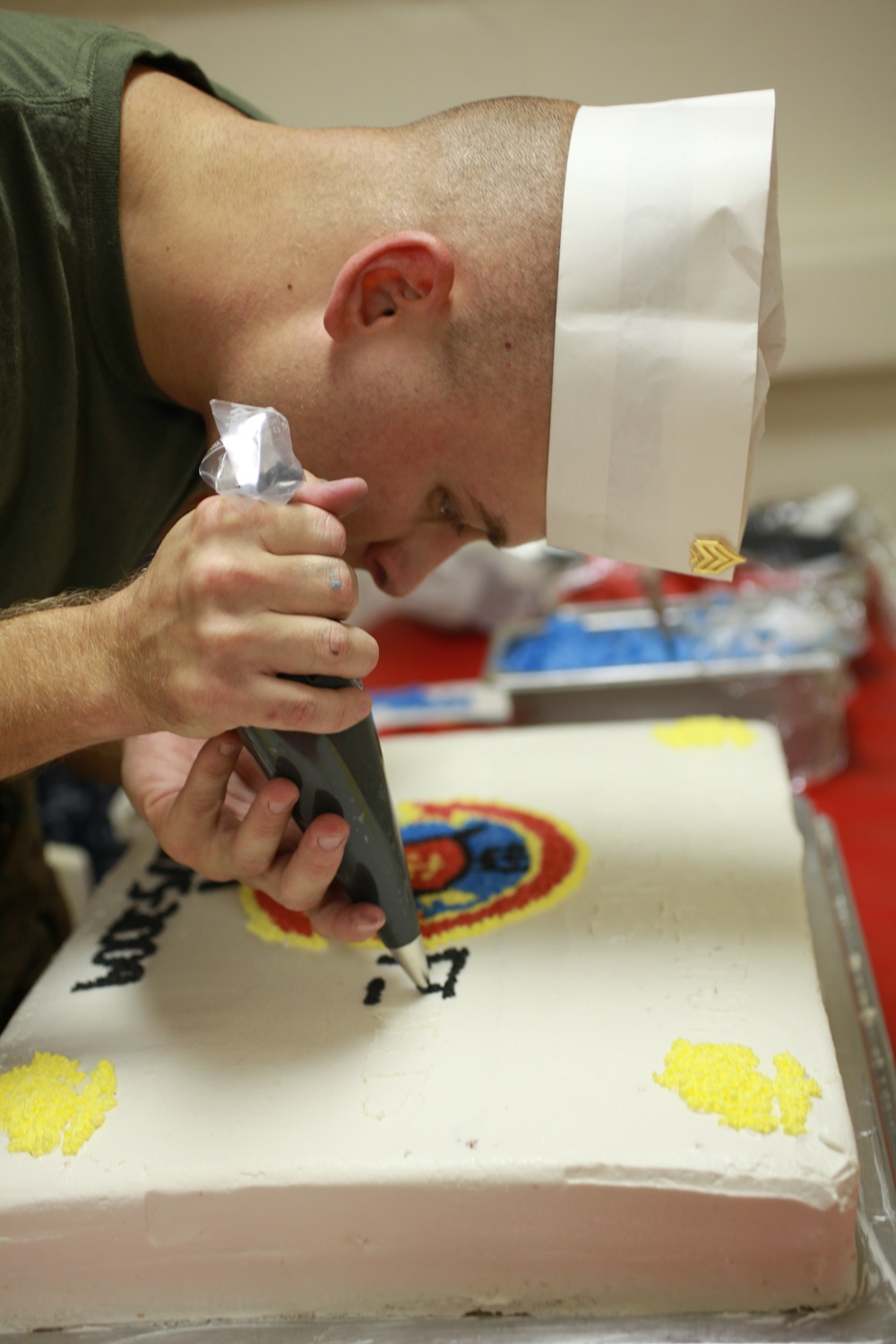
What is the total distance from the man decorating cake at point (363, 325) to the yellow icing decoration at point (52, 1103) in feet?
0.68

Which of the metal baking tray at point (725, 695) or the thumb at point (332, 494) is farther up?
the thumb at point (332, 494)

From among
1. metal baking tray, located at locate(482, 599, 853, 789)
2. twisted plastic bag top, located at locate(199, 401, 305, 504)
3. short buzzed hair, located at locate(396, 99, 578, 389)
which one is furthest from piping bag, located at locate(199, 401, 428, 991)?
metal baking tray, located at locate(482, 599, 853, 789)

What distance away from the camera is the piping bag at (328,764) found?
32.1 inches

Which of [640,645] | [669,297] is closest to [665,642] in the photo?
[640,645]

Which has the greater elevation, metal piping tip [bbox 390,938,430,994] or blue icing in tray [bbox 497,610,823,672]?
metal piping tip [bbox 390,938,430,994]

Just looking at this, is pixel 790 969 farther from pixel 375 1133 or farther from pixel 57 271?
pixel 57 271

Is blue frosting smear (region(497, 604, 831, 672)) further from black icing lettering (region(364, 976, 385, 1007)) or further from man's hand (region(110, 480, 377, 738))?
man's hand (region(110, 480, 377, 738))

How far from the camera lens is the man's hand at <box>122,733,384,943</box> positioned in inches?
36.1

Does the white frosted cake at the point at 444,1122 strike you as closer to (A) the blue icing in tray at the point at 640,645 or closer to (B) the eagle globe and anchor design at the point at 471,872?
(B) the eagle globe and anchor design at the point at 471,872

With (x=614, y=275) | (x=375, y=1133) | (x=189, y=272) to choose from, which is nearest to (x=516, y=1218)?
(x=375, y=1133)

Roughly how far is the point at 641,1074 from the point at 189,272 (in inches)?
32.4

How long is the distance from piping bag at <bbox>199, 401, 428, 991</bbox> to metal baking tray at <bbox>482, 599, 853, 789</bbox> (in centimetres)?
77

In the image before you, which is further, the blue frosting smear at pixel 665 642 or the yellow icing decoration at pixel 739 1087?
the blue frosting smear at pixel 665 642

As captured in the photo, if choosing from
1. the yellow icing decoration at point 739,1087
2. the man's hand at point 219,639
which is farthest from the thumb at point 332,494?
the yellow icing decoration at point 739,1087
